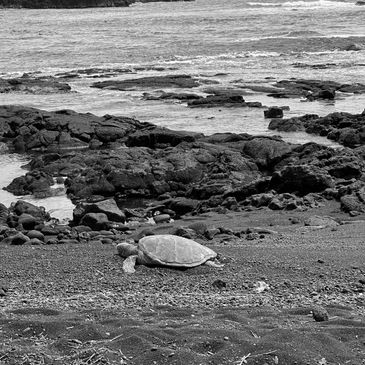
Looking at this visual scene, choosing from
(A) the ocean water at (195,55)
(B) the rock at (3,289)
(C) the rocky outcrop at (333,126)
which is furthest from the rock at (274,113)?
(B) the rock at (3,289)

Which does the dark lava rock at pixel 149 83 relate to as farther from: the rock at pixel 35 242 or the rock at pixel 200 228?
the rock at pixel 35 242

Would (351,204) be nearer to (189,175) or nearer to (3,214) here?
(189,175)

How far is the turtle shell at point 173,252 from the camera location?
26.3 feet

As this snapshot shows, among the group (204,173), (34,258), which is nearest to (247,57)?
(204,173)

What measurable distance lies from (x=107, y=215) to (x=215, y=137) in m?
7.00

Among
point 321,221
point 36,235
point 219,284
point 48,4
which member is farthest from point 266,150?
point 48,4

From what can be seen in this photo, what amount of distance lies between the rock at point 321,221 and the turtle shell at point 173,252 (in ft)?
10.8

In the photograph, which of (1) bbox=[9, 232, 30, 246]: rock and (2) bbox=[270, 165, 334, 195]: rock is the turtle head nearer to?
(1) bbox=[9, 232, 30, 246]: rock

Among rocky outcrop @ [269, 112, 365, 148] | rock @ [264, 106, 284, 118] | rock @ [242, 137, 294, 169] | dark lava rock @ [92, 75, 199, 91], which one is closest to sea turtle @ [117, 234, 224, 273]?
rock @ [242, 137, 294, 169]

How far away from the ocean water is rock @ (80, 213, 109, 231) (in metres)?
8.78

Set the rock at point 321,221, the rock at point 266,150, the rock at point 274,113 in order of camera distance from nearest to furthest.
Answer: the rock at point 321,221
the rock at point 266,150
the rock at point 274,113

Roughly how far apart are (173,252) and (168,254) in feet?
0.20

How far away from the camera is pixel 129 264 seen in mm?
8141

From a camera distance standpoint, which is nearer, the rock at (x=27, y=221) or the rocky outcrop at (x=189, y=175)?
the rock at (x=27, y=221)
